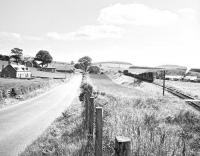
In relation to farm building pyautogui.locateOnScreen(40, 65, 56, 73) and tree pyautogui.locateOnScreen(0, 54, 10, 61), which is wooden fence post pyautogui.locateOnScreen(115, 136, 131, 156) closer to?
farm building pyautogui.locateOnScreen(40, 65, 56, 73)

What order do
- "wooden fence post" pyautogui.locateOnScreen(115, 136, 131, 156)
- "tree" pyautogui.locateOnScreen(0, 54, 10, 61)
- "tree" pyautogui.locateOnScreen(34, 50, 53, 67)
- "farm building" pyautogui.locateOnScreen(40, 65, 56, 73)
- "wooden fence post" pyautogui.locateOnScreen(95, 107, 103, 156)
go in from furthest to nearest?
"tree" pyautogui.locateOnScreen(34, 50, 53, 67) < "tree" pyautogui.locateOnScreen(0, 54, 10, 61) < "farm building" pyautogui.locateOnScreen(40, 65, 56, 73) < "wooden fence post" pyautogui.locateOnScreen(95, 107, 103, 156) < "wooden fence post" pyautogui.locateOnScreen(115, 136, 131, 156)

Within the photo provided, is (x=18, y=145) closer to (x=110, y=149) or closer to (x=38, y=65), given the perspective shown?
(x=110, y=149)

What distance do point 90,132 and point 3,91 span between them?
20642 millimetres

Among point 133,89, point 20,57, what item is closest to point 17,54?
point 20,57

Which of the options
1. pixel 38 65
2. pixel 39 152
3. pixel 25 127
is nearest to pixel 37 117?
pixel 25 127

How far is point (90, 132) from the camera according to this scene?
6758 mm

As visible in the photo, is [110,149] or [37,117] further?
[37,117]

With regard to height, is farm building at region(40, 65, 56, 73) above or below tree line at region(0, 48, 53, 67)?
below

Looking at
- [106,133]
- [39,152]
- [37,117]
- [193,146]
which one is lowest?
[37,117]

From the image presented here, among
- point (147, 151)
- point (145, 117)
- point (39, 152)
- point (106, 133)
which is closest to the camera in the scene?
point (147, 151)

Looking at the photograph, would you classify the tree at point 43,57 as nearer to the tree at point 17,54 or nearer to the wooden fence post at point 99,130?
the tree at point 17,54

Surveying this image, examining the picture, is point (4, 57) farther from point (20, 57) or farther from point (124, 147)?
point (124, 147)

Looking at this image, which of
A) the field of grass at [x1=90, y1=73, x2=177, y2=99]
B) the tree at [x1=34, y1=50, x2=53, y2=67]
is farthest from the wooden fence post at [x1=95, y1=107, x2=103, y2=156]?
the tree at [x1=34, y1=50, x2=53, y2=67]

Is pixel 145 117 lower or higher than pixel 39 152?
higher
